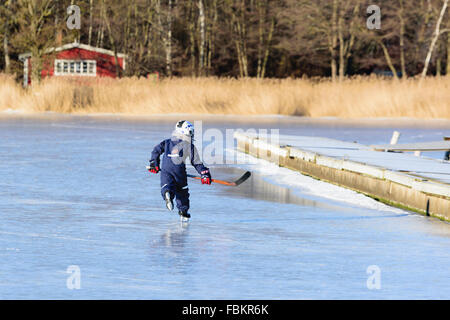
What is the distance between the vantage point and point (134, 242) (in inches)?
340

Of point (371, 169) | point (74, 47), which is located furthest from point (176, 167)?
point (74, 47)

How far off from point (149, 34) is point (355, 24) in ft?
45.3

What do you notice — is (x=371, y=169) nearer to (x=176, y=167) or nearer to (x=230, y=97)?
(x=176, y=167)

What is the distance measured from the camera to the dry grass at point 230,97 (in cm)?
3234

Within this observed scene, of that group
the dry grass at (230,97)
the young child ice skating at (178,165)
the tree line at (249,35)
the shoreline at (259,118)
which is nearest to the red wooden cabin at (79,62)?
the tree line at (249,35)

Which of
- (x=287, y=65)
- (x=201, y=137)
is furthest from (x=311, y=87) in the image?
(x=287, y=65)

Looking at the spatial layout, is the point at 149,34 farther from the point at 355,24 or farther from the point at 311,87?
the point at 311,87

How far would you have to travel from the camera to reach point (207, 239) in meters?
8.86

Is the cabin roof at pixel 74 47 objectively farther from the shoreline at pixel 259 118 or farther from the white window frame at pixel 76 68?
the shoreline at pixel 259 118

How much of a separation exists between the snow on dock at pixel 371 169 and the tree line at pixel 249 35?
113 feet

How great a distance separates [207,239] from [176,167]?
1265 mm

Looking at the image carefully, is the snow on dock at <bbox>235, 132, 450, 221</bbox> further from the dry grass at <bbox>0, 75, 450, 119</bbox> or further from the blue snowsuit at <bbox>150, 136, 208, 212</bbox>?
the dry grass at <bbox>0, 75, 450, 119</bbox>

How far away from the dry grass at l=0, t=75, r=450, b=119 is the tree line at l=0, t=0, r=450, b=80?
15.9m

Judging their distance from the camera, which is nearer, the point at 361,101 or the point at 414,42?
the point at 361,101
